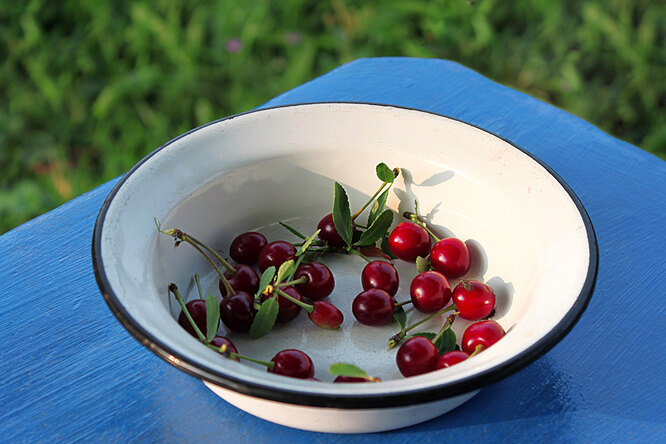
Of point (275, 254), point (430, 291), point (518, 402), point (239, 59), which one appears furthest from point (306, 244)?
point (239, 59)

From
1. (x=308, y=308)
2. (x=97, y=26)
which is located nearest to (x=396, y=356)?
(x=308, y=308)

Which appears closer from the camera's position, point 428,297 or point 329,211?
point 428,297

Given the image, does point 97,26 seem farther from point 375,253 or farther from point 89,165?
point 375,253

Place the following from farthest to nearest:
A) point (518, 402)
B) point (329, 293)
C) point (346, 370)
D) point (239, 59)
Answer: point (239, 59)
point (329, 293)
point (518, 402)
point (346, 370)

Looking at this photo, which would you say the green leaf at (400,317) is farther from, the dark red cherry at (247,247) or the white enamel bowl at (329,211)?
the dark red cherry at (247,247)

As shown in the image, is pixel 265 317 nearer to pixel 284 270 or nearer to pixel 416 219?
pixel 284 270

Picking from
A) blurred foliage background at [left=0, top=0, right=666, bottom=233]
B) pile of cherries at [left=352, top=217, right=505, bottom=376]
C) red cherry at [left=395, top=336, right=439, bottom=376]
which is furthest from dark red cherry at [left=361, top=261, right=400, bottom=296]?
blurred foliage background at [left=0, top=0, right=666, bottom=233]
